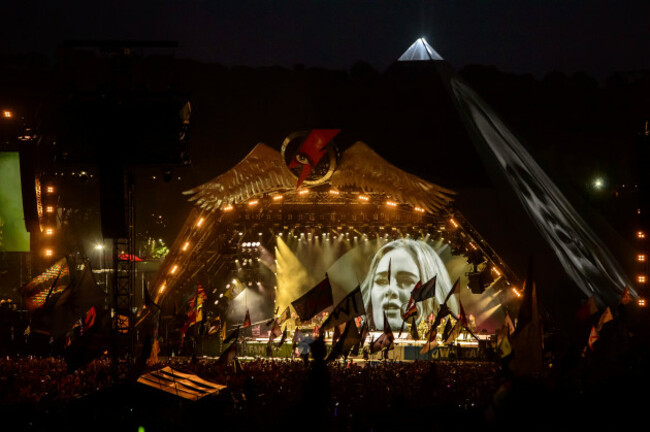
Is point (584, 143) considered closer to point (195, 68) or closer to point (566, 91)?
point (566, 91)

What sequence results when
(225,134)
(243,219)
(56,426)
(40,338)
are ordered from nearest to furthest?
(56,426)
(40,338)
(243,219)
(225,134)

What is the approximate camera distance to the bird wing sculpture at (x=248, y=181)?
2161 cm

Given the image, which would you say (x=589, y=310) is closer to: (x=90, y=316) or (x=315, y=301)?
(x=315, y=301)

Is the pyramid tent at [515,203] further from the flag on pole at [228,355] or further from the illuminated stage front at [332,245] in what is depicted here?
the flag on pole at [228,355]

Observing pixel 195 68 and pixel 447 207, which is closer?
pixel 447 207

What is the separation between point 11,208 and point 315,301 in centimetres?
1434

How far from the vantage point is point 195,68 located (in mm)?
32875

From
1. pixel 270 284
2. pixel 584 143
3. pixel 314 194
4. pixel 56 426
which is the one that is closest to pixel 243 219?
pixel 314 194

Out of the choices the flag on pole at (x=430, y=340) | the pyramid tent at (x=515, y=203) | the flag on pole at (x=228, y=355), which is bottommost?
the flag on pole at (x=430, y=340)

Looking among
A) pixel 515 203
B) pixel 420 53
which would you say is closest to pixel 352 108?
pixel 420 53

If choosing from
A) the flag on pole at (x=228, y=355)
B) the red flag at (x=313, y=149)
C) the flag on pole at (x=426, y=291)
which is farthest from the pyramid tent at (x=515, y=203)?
the flag on pole at (x=228, y=355)

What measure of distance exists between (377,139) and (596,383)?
18827mm

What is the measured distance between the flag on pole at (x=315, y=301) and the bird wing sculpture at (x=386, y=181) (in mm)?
7120

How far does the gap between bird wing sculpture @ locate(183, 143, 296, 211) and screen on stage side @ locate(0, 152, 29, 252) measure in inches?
267
